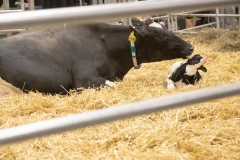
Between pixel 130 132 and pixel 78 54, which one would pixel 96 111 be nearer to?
pixel 130 132

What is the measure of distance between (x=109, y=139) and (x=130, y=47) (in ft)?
8.80

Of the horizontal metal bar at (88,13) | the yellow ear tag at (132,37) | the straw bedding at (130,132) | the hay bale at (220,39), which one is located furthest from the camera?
the hay bale at (220,39)

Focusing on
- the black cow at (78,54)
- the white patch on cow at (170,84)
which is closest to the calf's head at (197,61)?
the white patch on cow at (170,84)

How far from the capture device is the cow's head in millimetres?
5258

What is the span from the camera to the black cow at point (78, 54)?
466cm

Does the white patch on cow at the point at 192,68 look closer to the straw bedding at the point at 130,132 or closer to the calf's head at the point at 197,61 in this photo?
the calf's head at the point at 197,61

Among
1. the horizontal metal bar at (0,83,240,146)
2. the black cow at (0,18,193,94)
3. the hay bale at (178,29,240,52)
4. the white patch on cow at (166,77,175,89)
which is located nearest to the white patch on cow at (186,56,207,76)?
the white patch on cow at (166,77,175,89)

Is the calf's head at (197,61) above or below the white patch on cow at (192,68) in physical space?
above

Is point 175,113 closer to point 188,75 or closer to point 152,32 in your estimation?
point 188,75

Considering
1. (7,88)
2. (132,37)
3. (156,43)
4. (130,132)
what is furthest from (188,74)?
(130,132)

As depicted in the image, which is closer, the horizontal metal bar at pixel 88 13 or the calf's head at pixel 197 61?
the horizontal metal bar at pixel 88 13

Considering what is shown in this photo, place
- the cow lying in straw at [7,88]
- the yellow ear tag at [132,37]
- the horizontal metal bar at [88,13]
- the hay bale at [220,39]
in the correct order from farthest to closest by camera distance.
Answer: the hay bale at [220,39] < the yellow ear tag at [132,37] < the cow lying in straw at [7,88] < the horizontal metal bar at [88,13]

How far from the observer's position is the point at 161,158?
7.85ft

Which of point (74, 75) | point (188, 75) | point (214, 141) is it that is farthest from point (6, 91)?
point (214, 141)
